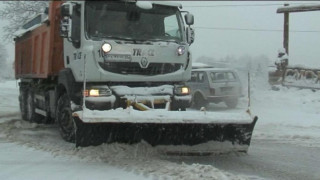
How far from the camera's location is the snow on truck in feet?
25.0

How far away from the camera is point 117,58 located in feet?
27.9

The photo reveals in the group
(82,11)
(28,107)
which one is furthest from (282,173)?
(28,107)

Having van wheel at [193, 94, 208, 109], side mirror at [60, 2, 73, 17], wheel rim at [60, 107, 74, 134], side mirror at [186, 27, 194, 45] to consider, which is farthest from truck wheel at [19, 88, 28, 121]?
van wheel at [193, 94, 208, 109]

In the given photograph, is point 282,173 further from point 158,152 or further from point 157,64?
point 157,64

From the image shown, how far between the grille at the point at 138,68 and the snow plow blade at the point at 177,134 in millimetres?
1217

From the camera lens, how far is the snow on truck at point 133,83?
762cm

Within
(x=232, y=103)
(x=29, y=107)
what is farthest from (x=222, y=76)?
(x=29, y=107)

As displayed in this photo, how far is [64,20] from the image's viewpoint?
28.9ft

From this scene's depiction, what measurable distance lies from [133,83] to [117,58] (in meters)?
0.58

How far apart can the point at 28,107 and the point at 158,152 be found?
6.90 metres

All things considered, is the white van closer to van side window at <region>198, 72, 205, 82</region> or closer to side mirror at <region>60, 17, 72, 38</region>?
van side window at <region>198, 72, 205, 82</region>

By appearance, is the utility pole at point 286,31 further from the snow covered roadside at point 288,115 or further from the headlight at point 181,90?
the headlight at point 181,90

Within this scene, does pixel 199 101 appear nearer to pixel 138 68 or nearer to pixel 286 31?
pixel 286 31

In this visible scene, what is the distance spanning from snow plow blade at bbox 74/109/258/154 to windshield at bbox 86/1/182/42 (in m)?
1.79
